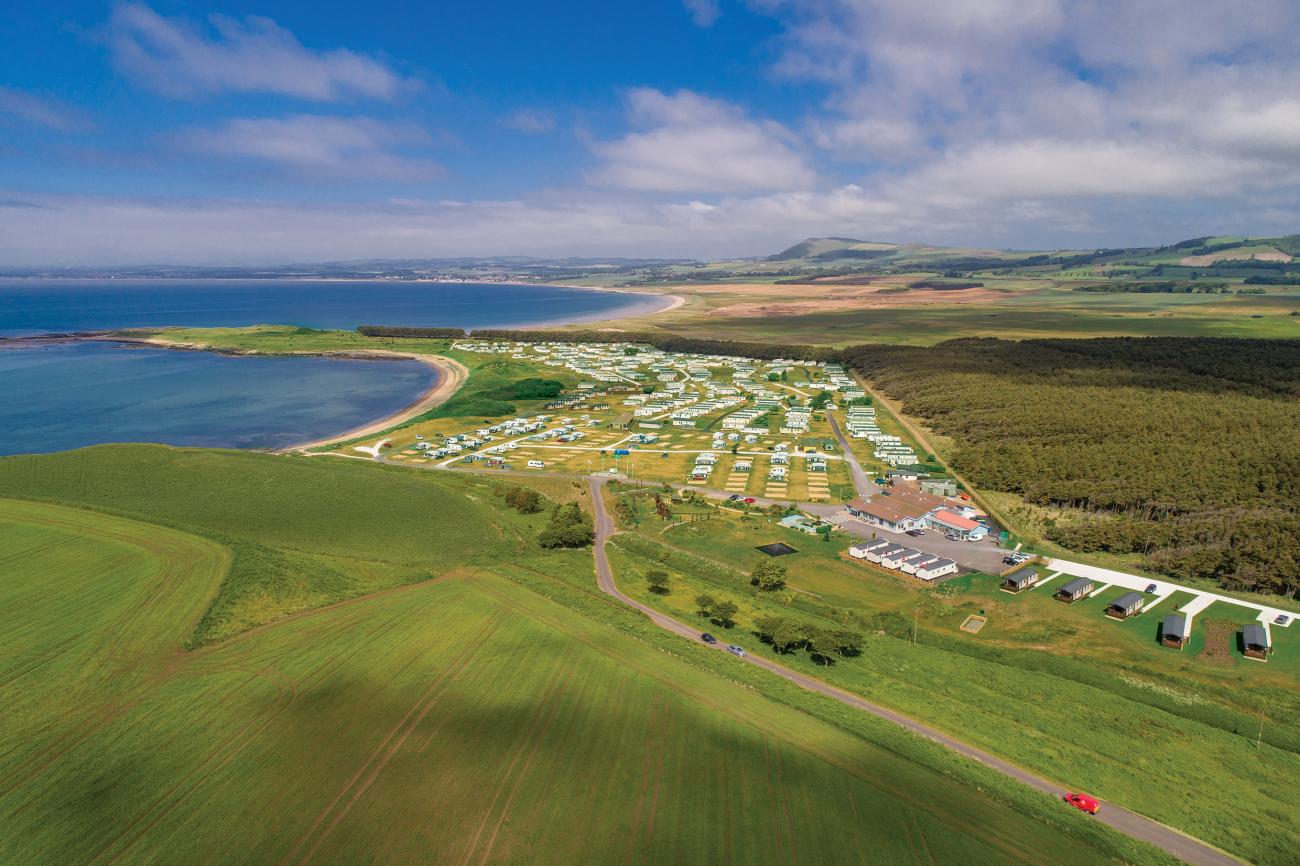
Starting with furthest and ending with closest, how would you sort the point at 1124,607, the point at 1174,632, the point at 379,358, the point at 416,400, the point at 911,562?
the point at 379,358
the point at 416,400
the point at 911,562
the point at 1124,607
the point at 1174,632

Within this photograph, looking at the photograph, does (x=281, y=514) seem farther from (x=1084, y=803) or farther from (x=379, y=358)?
(x=379, y=358)

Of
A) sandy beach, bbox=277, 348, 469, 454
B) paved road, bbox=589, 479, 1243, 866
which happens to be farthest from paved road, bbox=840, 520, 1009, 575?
sandy beach, bbox=277, 348, 469, 454

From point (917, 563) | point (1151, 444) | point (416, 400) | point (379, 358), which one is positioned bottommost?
point (917, 563)

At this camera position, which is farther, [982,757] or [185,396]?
[185,396]

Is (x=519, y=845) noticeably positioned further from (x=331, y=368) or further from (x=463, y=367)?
(x=331, y=368)

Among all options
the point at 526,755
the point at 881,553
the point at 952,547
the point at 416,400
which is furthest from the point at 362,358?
the point at 526,755
